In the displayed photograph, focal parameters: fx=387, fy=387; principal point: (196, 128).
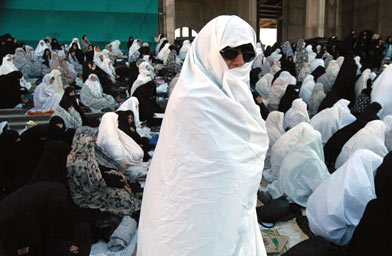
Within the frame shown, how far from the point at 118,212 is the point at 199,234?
7.73 ft

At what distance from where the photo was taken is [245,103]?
1.32m

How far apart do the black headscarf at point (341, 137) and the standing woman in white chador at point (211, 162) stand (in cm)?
350

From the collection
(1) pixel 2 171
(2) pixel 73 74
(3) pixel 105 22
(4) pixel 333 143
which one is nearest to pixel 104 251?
(1) pixel 2 171

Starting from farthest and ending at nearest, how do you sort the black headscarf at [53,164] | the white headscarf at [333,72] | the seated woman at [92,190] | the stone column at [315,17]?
the stone column at [315,17], the white headscarf at [333,72], the seated woman at [92,190], the black headscarf at [53,164]

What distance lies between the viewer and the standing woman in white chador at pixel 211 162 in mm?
1227

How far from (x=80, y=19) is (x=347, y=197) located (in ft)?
43.8

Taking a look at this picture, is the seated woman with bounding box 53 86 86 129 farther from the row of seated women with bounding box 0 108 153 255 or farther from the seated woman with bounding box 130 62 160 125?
the seated woman with bounding box 130 62 160 125

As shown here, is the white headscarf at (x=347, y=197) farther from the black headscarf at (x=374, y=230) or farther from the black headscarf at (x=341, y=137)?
the black headscarf at (x=341, y=137)

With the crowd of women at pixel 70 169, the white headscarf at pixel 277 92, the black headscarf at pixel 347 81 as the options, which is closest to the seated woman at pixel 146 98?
the crowd of women at pixel 70 169

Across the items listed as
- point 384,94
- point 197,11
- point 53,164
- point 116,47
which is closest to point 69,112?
point 53,164

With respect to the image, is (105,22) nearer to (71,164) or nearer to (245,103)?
(71,164)

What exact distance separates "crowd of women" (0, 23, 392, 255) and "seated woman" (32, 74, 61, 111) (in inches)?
0.8

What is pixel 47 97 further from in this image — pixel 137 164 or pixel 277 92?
pixel 277 92

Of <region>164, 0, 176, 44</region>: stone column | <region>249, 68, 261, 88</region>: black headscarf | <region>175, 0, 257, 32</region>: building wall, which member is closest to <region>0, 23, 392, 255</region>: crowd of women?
<region>249, 68, 261, 88</region>: black headscarf
